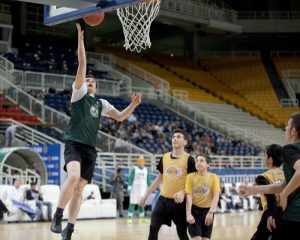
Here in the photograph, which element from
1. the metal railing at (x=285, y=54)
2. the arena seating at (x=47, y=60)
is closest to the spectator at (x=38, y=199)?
the arena seating at (x=47, y=60)

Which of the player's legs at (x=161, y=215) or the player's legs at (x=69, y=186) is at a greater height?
the player's legs at (x=69, y=186)

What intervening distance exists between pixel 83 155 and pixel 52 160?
11365 millimetres

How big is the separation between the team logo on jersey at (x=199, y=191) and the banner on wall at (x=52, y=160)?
10695mm

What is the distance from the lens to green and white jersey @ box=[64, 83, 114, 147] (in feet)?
22.6

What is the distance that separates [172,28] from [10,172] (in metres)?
24.0

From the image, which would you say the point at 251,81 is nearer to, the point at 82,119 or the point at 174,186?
the point at 174,186

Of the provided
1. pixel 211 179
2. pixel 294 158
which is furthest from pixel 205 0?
pixel 294 158

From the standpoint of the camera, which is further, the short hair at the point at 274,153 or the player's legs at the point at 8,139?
the player's legs at the point at 8,139

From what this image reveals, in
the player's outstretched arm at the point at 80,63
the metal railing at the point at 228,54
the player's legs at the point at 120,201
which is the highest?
the metal railing at the point at 228,54

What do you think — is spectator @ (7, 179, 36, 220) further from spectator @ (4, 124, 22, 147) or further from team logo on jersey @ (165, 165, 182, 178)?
team logo on jersey @ (165, 165, 182, 178)

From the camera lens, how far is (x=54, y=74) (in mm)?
27719

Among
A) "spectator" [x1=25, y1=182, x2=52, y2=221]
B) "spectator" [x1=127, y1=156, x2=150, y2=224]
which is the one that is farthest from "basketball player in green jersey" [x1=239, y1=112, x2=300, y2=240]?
"spectator" [x1=127, y1=156, x2=150, y2=224]

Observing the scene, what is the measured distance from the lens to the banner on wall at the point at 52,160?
18.0 m

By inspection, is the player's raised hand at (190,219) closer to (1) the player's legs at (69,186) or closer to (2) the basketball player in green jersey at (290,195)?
(1) the player's legs at (69,186)
